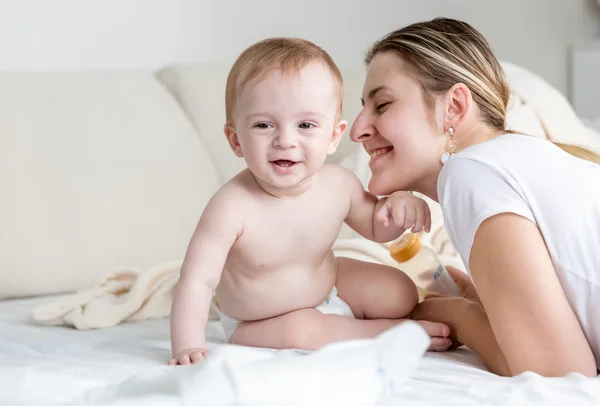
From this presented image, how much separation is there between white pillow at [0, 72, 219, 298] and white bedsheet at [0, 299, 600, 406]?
2.19ft

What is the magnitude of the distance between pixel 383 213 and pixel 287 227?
16 cm

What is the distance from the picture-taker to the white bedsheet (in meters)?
0.80

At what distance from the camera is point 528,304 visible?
1.04 m

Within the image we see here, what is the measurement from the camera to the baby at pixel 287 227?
3.75 feet

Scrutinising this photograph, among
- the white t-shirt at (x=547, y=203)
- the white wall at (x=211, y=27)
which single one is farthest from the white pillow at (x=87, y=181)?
the white t-shirt at (x=547, y=203)

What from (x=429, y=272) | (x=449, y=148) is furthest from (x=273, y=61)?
(x=429, y=272)

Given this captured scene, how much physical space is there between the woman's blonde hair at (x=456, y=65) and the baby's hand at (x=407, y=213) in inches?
6.5

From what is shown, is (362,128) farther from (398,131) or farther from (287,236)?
(287,236)

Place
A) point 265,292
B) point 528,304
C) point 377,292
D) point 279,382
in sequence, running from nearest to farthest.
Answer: point 279,382, point 528,304, point 265,292, point 377,292

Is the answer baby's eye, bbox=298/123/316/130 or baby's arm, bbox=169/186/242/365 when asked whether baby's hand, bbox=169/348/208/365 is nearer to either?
baby's arm, bbox=169/186/242/365

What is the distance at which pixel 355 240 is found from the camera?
1.67 m

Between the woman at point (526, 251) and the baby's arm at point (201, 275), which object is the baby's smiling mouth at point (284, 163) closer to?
the baby's arm at point (201, 275)

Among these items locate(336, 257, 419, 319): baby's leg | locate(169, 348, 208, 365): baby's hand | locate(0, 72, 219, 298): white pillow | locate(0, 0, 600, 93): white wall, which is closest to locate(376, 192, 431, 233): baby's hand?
locate(336, 257, 419, 319): baby's leg

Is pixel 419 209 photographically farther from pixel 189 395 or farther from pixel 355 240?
pixel 189 395
